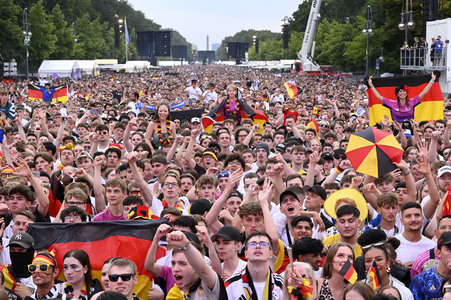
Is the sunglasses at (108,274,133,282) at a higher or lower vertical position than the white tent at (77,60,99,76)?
lower

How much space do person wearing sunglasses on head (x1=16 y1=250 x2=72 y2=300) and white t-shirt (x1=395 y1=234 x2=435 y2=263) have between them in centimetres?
304

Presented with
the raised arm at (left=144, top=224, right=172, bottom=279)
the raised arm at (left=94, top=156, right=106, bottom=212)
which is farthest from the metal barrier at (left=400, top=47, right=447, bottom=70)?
the raised arm at (left=144, top=224, right=172, bottom=279)

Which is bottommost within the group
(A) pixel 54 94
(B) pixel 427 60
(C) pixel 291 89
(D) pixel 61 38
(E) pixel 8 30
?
(A) pixel 54 94

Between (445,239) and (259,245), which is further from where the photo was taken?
(445,239)

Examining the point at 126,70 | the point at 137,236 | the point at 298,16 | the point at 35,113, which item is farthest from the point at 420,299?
the point at 298,16

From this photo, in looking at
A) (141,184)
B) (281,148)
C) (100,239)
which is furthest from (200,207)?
(281,148)

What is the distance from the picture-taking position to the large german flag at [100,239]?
6777 mm

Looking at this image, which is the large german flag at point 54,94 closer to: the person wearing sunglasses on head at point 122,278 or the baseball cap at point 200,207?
the baseball cap at point 200,207

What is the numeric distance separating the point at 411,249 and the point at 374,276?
168 centimetres

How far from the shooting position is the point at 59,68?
66000mm

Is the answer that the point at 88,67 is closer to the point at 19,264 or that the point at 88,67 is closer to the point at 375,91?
the point at 375,91

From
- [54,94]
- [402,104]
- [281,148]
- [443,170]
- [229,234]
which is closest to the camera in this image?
[229,234]

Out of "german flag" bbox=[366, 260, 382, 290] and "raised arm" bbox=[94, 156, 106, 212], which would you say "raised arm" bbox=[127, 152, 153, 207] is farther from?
"german flag" bbox=[366, 260, 382, 290]

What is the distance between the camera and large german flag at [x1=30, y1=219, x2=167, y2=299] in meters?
6.78
